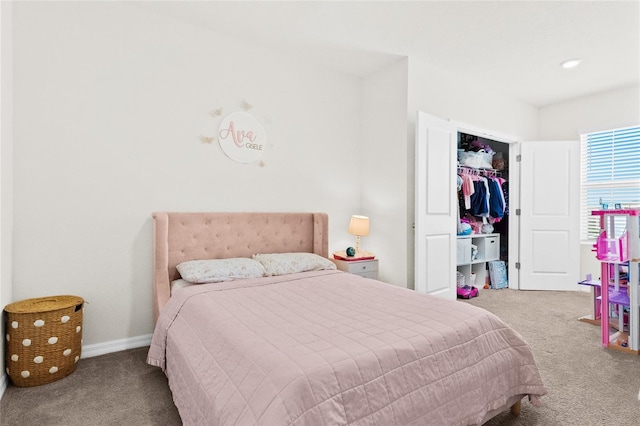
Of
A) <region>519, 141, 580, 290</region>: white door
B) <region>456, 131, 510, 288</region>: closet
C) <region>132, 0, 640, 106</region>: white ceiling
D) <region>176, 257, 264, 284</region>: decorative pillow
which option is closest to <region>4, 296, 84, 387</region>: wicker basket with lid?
<region>176, 257, 264, 284</region>: decorative pillow

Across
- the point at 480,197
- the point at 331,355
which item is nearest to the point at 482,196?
the point at 480,197

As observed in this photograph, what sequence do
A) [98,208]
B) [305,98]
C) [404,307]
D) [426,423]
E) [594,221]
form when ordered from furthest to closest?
1. [594,221]
2. [305,98]
3. [98,208]
4. [404,307]
5. [426,423]

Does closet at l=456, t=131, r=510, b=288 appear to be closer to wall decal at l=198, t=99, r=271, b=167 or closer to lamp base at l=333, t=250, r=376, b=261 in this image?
lamp base at l=333, t=250, r=376, b=261

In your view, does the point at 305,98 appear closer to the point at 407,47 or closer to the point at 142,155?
the point at 407,47

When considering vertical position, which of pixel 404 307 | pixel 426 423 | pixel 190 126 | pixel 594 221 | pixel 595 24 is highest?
pixel 595 24

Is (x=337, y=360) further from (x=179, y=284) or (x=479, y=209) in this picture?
(x=479, y=209)

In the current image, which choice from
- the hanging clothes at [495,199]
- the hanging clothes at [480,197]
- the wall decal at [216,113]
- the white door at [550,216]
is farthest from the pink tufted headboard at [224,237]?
the white door at [550,216]

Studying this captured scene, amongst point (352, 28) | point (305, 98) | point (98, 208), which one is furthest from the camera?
point (305, 98)

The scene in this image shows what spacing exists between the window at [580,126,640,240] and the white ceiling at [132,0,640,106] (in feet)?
2.55

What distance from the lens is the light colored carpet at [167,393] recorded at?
69.5 inches

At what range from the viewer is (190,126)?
2896 mm

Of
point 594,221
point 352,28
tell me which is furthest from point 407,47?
point 594,221

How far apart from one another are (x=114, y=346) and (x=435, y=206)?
314cm

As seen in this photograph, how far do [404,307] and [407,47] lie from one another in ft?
8.32
